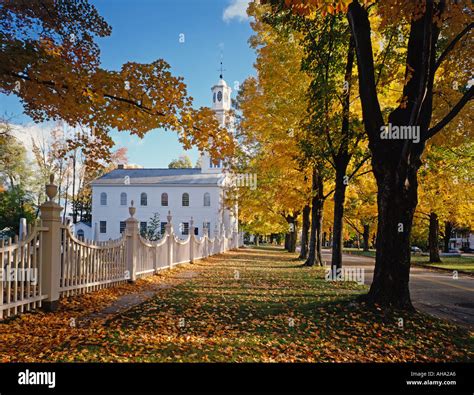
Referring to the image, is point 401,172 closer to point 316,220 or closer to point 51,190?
point 51,190

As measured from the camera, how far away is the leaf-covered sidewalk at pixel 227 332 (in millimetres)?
4770

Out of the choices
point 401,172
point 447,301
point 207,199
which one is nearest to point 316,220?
point 447,301

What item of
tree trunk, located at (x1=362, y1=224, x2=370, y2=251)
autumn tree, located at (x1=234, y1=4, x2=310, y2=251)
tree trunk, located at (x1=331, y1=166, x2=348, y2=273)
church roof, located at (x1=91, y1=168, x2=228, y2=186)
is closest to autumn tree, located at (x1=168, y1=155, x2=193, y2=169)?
church roof, located at (x1=91, y1=168, x2=228, y2=186)

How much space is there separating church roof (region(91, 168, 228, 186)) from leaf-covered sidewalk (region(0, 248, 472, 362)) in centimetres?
3785

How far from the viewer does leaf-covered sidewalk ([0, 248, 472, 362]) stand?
188 inches

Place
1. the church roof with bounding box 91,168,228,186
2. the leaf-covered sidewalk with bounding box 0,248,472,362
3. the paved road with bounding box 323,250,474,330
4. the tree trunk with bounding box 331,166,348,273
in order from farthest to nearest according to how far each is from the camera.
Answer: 1. the church roof with bounding box 91,168,228,186
2. the tree trunk with bounding box 331,166,348,273
3. the paved road with bounding box 323,250,474,330
4. the leaf-covered sidewalk with bounding box 0,248,472,362

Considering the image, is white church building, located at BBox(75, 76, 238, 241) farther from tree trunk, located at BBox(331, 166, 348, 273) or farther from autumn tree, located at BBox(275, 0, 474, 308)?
autumn tree, located at BBox(275, 0, 474, 308)

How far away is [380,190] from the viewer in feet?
25.6

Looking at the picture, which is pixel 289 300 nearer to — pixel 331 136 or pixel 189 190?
pixel 331 136

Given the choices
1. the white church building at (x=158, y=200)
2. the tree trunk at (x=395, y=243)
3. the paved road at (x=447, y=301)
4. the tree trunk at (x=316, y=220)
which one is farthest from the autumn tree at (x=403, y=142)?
the white church building at (x=158, y=200)

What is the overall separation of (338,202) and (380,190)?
5.96 m

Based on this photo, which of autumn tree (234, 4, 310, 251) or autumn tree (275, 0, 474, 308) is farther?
autumn tree (234, 4, 310, 251)

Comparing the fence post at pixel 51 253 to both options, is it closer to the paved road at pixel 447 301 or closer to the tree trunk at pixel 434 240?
the paved road at pixel 447 301

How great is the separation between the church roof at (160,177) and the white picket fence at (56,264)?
34.4 meters
